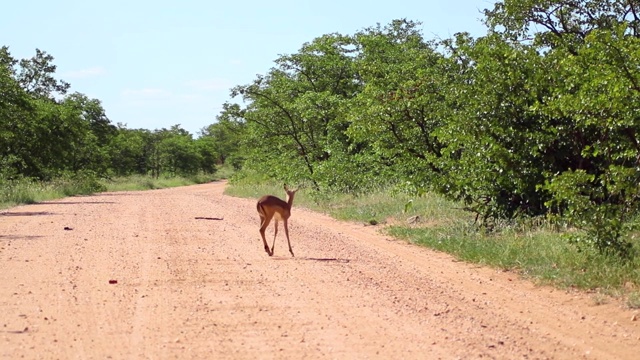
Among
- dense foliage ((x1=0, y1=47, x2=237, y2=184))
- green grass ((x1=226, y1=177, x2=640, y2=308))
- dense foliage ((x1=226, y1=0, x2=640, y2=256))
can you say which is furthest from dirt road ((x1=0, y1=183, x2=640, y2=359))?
dense foliage ((x1=0, y1=47, x2=237, y2=184))

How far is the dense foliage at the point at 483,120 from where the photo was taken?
33.9 ft

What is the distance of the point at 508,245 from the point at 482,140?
198 cm

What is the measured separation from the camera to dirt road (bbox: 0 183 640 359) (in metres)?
6.47

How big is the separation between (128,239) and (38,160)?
2271 cm

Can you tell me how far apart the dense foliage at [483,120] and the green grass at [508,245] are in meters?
0.37

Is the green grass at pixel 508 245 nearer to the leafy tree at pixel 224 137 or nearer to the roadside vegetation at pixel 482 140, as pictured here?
the roadside vegetation at pixel 482 140

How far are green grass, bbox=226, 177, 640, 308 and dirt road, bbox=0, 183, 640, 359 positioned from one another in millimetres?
332

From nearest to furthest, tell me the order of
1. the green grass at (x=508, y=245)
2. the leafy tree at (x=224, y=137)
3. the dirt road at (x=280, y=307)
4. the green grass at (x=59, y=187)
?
the dirt road at (x=280, y=307) < the green grass at (x=508, y=245) < the green grass at (x=59, y=187) < the leafy tree at (x=224, y=137)

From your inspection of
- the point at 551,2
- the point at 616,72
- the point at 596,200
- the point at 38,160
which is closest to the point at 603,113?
the point at 616,72

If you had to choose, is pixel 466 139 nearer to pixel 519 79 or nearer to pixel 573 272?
pixel 519 79

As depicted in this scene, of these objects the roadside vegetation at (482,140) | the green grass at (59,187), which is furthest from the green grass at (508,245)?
the green grass at (59,187)

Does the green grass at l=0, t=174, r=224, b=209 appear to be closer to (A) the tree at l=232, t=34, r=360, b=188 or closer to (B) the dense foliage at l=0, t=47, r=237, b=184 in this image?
(B) the dense foliage at l=0, t=47, r=237, b=184

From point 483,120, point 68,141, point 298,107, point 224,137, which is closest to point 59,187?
point 68,141

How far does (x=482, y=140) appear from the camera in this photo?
504 inches
